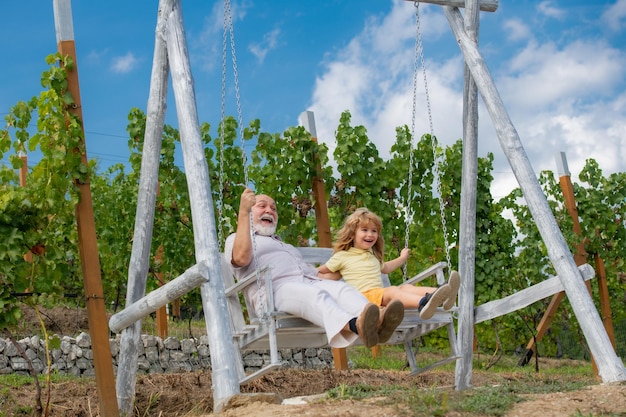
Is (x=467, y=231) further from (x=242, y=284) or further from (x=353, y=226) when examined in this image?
(x=242, y=284)

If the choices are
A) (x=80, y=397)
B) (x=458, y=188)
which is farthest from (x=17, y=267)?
(x=458, y=188)

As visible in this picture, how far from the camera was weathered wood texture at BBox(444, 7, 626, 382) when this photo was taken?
3850 mm

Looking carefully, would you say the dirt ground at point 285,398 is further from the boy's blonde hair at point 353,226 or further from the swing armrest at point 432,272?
the boy's blonde hair at point 353,226

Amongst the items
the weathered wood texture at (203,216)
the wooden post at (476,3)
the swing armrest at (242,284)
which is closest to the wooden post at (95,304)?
the swing armrest at (242,284)

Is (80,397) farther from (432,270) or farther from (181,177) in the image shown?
(432,270)

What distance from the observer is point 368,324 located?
353 cm

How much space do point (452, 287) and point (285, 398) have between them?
1473 mm

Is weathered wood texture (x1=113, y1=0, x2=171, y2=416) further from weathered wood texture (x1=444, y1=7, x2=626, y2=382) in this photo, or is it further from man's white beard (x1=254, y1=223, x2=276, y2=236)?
weathered wood texture (x1=444, y1=7, x2=626, y2=382)

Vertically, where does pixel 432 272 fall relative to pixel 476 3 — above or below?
below

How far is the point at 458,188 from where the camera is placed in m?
8.18

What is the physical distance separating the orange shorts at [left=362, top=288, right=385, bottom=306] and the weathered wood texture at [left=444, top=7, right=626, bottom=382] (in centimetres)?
93

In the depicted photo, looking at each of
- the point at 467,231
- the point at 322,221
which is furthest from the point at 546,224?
the point at 322,221

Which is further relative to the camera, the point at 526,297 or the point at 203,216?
the point at 526,297

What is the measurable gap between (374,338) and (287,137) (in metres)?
3.36
